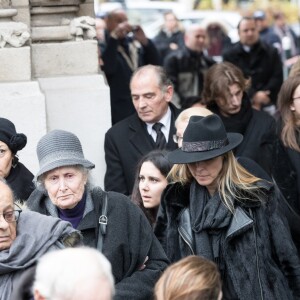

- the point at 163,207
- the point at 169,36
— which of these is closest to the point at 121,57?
the point at 163,207

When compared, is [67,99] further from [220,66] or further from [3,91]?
[220,66]

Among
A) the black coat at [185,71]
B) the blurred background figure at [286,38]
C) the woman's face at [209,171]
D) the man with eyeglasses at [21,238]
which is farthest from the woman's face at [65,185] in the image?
the blurred background figure at [286,38]

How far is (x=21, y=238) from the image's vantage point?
5.71 meters

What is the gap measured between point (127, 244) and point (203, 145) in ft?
2.77

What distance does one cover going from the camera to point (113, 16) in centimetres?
1238

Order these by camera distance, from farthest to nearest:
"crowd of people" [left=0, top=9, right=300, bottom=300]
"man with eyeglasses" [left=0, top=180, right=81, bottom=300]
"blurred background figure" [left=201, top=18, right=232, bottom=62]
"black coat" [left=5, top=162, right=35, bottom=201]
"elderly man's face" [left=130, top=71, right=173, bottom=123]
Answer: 1. "blurred background figure" [left=201, top=18, right=232, bottom=62]
2. "elderly man's face" [left=130, top=71, right=173, bottom=123]
3. "black coat" [left=5, top=162, right=35, bottom=201]
4. "man with eyeglasses" [left=0, top=180, right=81, bottom=300]
5. "crowd of people" [left=0, top=9, right=300, bottom=300]

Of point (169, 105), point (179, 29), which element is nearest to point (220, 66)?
point (169, 105)

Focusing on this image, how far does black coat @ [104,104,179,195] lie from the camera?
8.75 meters

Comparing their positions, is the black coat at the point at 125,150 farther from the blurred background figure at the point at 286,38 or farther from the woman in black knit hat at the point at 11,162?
the blurred background figure at the point at 286,38

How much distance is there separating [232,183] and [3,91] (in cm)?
251

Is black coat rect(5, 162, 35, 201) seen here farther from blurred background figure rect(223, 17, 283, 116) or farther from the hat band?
blurred background figure rect(223, 17, 283, 116)

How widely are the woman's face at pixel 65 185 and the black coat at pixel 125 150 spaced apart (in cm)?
223

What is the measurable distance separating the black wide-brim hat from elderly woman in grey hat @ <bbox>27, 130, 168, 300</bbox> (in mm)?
531

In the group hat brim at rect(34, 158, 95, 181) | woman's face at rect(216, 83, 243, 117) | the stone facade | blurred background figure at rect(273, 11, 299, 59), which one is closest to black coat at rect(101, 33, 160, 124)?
the stone facade
